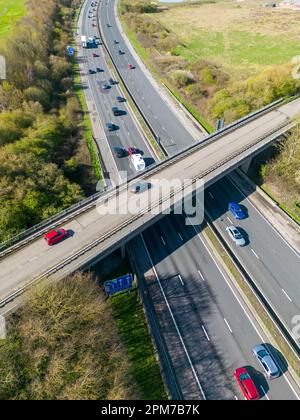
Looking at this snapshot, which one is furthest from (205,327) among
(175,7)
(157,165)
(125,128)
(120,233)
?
(175,7)

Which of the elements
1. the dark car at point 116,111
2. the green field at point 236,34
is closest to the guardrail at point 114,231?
the dark car at point 116,111

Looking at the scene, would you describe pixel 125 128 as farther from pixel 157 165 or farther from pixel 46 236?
pixel 46 236

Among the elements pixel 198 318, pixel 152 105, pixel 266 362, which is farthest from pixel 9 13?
pixel 266 362

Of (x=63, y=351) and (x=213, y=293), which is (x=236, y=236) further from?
(x=63, y=351)

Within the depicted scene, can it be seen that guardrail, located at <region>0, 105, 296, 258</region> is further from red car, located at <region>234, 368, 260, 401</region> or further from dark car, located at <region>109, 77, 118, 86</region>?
dark car, located at <region>109, 77, 118, 86</region>

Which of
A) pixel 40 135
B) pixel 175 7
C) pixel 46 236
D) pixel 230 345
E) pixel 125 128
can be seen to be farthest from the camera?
pixel 175 7

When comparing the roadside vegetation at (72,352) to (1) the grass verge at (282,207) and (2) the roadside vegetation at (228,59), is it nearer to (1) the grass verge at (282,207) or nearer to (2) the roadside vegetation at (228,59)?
(1) the grass verge at (282,207)
